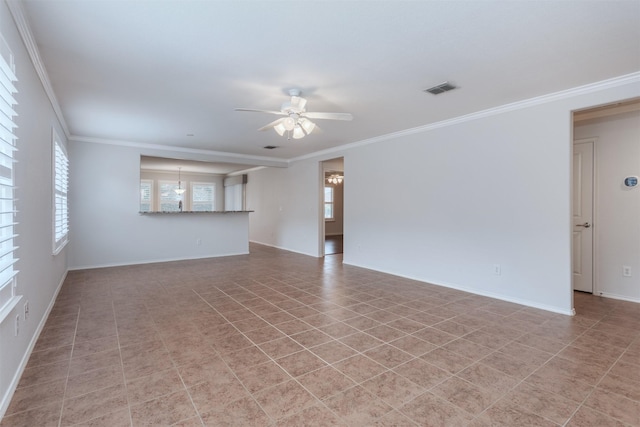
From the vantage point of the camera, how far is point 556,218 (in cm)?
343

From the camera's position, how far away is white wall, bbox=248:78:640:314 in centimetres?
342

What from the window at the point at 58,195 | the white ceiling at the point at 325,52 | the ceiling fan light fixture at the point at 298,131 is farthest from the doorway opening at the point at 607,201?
the window at the point at 58,195

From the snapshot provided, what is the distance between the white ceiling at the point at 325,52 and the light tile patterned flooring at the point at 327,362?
239cm

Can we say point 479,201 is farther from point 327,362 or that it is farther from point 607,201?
point 327,362

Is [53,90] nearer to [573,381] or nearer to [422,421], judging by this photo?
[422,421]

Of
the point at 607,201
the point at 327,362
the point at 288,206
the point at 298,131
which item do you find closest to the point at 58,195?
the point at 298,131

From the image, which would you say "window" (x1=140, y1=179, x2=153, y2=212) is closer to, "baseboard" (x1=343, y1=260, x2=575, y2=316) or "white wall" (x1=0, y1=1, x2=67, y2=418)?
"white wall" (x1=0, y1=1, x2=67, y2=418)

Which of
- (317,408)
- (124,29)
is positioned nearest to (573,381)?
(317,408)

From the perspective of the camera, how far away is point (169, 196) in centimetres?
1046

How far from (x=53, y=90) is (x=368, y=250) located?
490 cm

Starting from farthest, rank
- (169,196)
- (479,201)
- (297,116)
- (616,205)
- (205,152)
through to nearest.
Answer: (169,196)
(205,152)
(479,201)
(616,205)
(297,116)

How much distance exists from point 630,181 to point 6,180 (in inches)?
235

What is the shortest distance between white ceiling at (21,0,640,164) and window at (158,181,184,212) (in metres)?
6.56

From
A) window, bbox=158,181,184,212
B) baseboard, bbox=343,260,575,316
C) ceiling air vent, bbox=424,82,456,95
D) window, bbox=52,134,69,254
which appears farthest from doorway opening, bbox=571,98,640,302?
window, bbox=158,181,184,212
